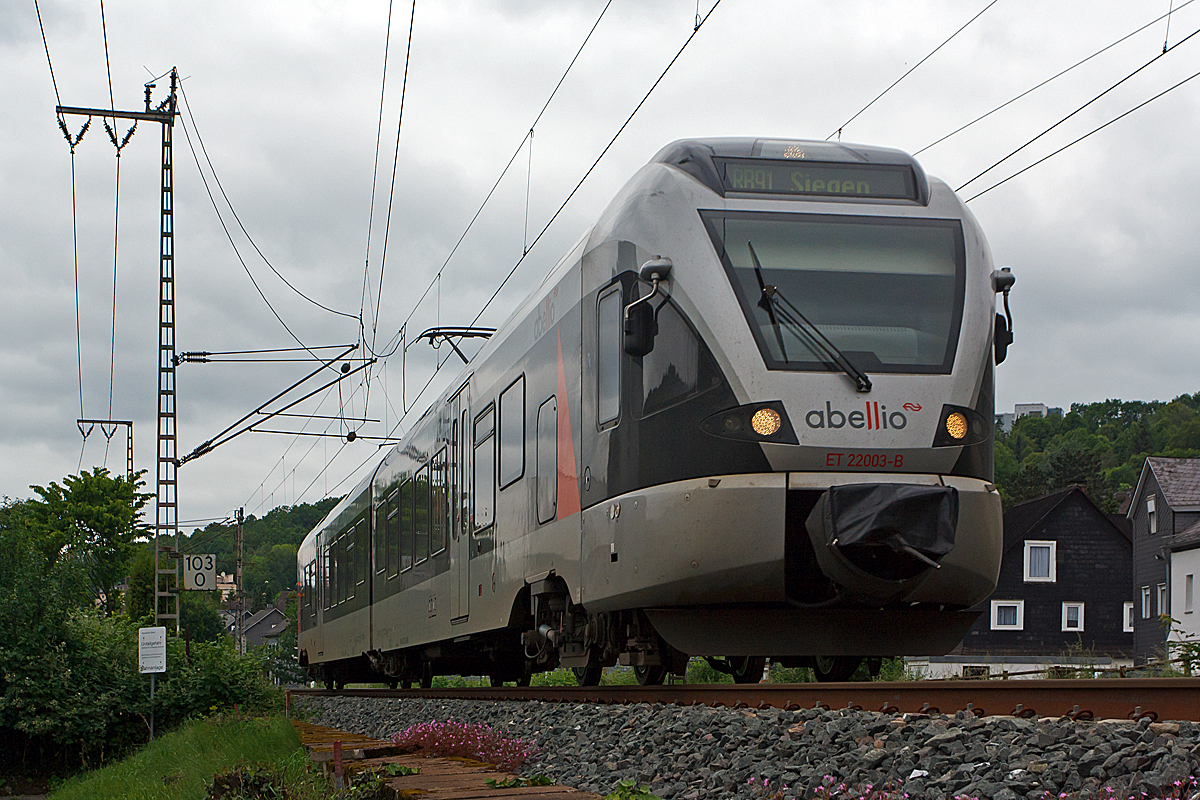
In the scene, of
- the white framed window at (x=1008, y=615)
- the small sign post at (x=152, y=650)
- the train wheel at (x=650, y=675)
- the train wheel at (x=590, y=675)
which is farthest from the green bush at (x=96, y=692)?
the white framed window at (x=1008, y=615)

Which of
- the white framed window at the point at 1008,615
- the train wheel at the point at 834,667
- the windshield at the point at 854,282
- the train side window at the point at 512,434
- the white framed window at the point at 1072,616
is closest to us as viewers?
the windshield at the point at 854,282

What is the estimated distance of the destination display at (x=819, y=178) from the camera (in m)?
8.51

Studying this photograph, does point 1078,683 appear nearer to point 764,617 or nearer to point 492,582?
point 764,617

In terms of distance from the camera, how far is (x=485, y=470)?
39.1ft

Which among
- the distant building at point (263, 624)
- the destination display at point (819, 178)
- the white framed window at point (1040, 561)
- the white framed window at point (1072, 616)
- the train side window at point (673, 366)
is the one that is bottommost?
the distant building at point (263, 624)

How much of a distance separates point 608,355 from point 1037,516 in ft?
126

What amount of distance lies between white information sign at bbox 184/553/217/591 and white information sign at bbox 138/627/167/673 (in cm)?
493

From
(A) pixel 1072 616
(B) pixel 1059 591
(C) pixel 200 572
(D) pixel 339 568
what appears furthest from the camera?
(B) pixel 1059 591

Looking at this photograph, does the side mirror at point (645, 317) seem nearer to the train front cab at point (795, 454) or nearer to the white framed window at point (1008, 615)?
the train front cab at point (795, 454)

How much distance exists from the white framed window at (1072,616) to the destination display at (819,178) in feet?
122

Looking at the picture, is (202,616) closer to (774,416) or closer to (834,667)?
(834,667)

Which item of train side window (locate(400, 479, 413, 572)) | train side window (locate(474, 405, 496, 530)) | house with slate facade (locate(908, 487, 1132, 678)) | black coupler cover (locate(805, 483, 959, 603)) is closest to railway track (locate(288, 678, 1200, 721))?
black coupler cover (locate(805, 483, 959, 603))

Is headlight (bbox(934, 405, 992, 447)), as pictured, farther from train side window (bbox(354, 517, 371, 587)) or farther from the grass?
train side window (bbox(354, 517, 371, 587))

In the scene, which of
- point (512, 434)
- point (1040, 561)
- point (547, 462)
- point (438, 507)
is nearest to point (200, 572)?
point (438, 507)
